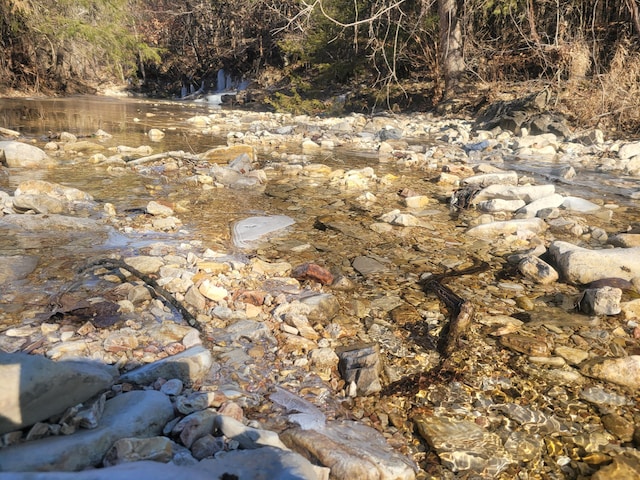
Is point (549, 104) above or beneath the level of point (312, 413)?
above

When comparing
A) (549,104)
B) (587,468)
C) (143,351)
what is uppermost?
(549,104)

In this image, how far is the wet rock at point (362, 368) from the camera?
174cm

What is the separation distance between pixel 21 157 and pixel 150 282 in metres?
4.11

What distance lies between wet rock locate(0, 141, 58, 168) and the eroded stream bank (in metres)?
0.32

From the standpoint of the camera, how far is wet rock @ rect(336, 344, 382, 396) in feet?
5.72

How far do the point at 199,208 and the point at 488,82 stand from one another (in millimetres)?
10211

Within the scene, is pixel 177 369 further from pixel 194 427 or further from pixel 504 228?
pixel 504 228

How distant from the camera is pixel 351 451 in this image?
139 centimetres

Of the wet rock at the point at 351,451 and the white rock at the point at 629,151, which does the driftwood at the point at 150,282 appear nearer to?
the wet rock at the point at 351,451

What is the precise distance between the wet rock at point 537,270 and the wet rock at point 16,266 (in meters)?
2.73

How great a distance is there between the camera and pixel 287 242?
3.25 m

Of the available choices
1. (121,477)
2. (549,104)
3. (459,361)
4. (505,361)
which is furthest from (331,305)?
(549,104)

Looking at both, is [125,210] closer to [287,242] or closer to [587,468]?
[287,242]

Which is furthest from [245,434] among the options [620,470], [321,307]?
[620,470]
